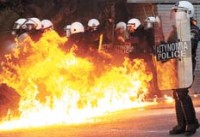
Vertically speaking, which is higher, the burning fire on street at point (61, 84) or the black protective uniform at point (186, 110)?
the burning fire on street at point (61, 84)

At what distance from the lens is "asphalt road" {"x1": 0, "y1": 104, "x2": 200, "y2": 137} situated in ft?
29.3

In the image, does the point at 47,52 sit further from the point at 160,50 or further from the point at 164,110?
the point at 160,50

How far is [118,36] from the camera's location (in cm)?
1605

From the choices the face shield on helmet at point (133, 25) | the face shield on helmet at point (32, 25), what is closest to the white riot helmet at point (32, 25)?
the face shield on helmet at point (32, 25)

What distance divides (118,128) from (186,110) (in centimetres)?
164

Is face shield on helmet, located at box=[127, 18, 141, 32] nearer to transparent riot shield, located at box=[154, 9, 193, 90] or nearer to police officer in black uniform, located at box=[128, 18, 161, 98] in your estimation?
police officer in black uniform, located at box=[128, 18, 161, 98]

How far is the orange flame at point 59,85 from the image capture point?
38.7ft

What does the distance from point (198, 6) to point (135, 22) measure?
3208 millimetres

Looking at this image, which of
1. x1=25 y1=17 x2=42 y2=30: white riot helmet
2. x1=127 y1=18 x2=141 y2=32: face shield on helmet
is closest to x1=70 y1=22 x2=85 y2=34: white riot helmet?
x1=25 y1=17 x2=42 y2=30: white riot helmet

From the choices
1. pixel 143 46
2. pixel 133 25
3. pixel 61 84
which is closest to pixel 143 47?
pixel 143 46

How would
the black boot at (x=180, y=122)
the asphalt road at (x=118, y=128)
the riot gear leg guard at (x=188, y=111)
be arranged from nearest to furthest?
1. the riot gear leg guard at (x=188, y=111)
2. the black boot at (x=180, y=122)
3. the asphalt road at (x=118, y=128)

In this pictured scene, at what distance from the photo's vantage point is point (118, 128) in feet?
31.6

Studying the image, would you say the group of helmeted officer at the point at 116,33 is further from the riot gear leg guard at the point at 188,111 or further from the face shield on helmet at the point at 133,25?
the riot gear leg guard at the point at 188,111

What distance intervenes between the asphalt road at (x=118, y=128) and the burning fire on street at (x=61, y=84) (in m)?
0.64
